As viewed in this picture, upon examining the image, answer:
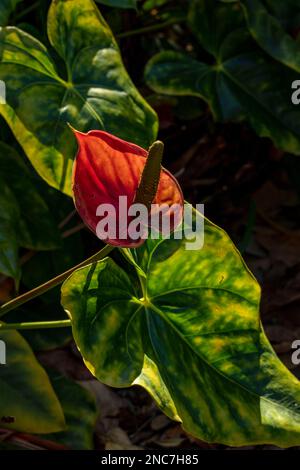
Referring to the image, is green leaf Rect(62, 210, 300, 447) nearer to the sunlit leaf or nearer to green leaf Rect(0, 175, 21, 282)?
green leaf Rect(0, 175, 21, 282)

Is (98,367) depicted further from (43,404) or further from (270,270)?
(270,270)

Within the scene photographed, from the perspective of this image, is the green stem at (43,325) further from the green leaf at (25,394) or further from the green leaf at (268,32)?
the green leaf at (268,32)

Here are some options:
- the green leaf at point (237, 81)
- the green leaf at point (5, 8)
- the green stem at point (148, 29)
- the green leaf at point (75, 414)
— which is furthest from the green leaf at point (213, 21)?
the green leaf at point (75, 414)

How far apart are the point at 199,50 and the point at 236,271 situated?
3.54ft

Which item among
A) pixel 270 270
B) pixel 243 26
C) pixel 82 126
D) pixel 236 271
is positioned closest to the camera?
pixel 236 271

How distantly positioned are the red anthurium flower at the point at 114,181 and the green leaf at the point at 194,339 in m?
0.11

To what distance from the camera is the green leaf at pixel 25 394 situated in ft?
5.15

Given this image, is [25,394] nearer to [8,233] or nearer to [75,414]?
[75,414]

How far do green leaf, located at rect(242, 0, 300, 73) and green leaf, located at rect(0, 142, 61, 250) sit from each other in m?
0.56

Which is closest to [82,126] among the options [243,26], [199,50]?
[243,26]

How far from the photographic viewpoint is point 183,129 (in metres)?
2.35

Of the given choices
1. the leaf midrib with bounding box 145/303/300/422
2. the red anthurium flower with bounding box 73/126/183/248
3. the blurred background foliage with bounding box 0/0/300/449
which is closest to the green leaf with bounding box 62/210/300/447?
the leaf midrib with bounding box 145/303/300/422
